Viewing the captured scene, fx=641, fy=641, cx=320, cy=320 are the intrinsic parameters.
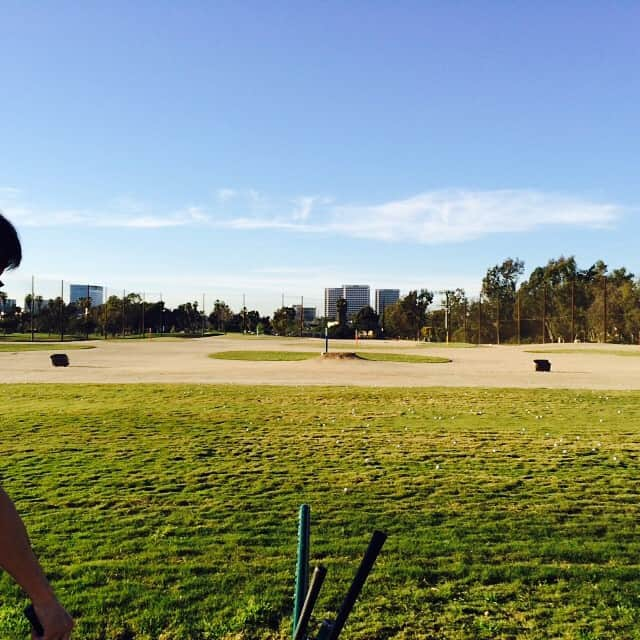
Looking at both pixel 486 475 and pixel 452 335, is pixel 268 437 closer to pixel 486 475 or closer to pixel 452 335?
pixel 486 475

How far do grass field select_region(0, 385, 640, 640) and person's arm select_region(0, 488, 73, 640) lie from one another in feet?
8.92

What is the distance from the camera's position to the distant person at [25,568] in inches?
54.8

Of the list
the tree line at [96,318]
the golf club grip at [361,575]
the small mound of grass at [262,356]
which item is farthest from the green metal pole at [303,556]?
the tree line at [96,318]

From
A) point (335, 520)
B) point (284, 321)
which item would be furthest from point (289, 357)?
point (284, 321)

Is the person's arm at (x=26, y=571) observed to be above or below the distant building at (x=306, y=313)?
below

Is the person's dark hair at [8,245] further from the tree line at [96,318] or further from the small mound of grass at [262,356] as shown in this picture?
the tree line at [96,318]

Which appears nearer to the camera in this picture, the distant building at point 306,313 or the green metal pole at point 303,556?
the green metal pole at point 303,556

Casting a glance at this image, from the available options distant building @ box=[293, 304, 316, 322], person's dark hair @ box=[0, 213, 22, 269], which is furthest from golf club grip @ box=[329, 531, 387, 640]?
distant building @ box=[293, 304, 316, 322]

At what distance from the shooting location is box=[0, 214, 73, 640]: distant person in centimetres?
139

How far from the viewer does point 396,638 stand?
3.84 metres

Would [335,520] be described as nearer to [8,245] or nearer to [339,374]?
[8,245]

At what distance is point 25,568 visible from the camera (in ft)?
4.69

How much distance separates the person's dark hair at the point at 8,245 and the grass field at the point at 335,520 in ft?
10.2

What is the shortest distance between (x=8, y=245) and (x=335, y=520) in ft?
16.5
